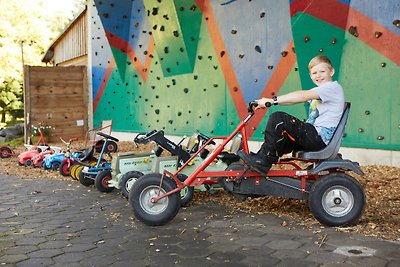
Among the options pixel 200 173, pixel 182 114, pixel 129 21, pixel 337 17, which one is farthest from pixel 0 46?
pixel 200 173

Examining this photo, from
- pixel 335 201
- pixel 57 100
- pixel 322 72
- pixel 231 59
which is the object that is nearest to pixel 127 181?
pixel 335 201

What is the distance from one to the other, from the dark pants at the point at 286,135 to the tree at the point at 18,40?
64.3 feet

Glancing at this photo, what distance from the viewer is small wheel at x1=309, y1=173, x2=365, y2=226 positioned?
3.98m

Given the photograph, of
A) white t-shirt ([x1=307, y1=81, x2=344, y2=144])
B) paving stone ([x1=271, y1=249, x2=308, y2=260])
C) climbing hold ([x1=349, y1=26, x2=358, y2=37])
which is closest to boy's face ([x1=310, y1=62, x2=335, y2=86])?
→ white t-shirt ([x1=307, y1=81, x2=344, y2=144])

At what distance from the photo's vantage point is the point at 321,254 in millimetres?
3365

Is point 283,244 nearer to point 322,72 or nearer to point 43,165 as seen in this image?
point 322,72

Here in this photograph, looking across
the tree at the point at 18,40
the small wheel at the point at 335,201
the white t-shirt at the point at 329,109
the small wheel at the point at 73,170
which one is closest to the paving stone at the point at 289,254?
the small wheel at the point at 335,201

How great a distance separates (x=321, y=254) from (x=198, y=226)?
128 centimetres

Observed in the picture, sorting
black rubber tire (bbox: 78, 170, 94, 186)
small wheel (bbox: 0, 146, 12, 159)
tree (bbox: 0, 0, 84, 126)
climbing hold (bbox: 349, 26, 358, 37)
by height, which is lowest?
black rubber tire (bbox: 78, 170, 94, 186)

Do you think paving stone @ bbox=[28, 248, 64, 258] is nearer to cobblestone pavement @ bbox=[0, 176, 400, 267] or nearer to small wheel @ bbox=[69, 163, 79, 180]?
cobblestone pavement @ bbox=[0, 176, 400, 267]

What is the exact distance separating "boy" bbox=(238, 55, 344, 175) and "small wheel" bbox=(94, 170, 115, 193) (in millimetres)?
2611

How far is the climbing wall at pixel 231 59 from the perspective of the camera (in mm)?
6547

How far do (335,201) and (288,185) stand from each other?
0.44 metres

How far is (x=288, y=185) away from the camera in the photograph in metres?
4.21
